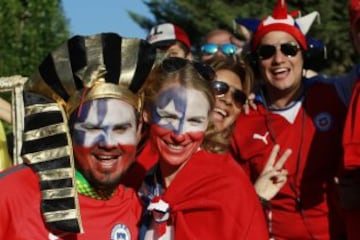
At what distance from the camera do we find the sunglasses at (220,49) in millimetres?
6089

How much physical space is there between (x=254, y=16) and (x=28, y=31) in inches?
564

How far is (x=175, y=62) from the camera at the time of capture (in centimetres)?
403

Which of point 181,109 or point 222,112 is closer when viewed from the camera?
point 181,109

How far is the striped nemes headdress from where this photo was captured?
3.65 meters

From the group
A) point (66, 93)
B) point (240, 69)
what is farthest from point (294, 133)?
point (66, 93)

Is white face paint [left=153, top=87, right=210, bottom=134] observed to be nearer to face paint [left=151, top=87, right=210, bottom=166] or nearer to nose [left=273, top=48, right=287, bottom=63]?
face paint [left=151, top=87, right=210, bottom=166]

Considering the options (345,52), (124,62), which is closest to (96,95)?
(124,62)

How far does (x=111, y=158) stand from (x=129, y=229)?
32cm

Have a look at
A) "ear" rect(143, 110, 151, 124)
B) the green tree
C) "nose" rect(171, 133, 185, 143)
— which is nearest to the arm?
"ear" rect(143, 110, 151, 124)

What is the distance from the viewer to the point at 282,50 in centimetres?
520

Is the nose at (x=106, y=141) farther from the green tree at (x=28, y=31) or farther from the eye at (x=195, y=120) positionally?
the green tree at (x=28, y=31)

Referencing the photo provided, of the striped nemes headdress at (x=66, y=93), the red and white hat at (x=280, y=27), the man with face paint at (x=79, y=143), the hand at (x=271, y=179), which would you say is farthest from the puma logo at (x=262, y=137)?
the striped nemes headdress at (x=66, y=93)

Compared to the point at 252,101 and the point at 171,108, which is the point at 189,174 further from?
the point at 252,101

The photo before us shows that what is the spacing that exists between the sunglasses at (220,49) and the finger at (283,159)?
3.84ft
